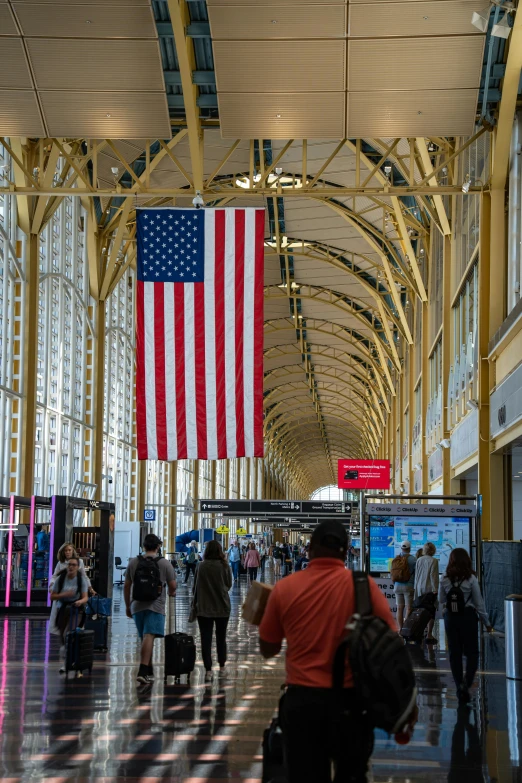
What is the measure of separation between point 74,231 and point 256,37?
16.3 m

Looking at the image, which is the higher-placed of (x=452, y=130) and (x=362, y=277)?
(x=362, y=277)

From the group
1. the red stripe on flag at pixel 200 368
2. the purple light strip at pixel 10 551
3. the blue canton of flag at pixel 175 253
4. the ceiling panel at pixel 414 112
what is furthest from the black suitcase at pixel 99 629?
the ceiling panel at pixel 414 112

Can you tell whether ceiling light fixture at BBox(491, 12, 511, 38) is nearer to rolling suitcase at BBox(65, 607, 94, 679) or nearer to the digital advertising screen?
the digital advertising screen

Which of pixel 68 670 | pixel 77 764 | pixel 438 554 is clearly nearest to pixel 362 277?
pixel 438 554

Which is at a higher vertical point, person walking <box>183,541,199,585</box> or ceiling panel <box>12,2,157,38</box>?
ceiling panel <box>12,2,157,38</box>

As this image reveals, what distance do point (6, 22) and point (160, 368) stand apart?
8.59 meters

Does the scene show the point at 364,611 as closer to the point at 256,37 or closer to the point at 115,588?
the point at 256,37

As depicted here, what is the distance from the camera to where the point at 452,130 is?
19.8 meters

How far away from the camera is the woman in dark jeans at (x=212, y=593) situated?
11.8 m

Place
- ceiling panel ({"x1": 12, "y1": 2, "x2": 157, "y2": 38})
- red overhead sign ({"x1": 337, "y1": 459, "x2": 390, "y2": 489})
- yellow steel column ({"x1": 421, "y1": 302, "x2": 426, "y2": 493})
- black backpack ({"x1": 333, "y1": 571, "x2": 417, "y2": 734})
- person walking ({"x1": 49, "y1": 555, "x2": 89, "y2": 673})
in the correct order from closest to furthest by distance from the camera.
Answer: black backpack ({"x1": 333, "y1": 571, "x2": 417, "y2": 734}) → person walking ({"x1": 49, "y1": 555, "x2": 89, "y2": 673}) → ceiling panel ({"x1": 12, "y1": 2, "x2": 157, "y2": 38}) → yellow steel column ({"x1": 421, "y1": 302, "x2": 426, "y2": 493}) → red overhead sign ({"x1": 337, "y1": 459, "x2": 390, "y2": 489})

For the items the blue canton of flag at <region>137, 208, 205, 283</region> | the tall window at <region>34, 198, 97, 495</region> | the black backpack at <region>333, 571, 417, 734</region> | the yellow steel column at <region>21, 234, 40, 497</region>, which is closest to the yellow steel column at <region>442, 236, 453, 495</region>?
the yellow steel column at <region>21, 234, 40, 497</region>

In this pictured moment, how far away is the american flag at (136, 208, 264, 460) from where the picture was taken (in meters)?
13.3

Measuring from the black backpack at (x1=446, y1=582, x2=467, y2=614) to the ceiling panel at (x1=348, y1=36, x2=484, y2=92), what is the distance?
11287 mm

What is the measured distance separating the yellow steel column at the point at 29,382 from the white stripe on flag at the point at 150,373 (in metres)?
13.6
